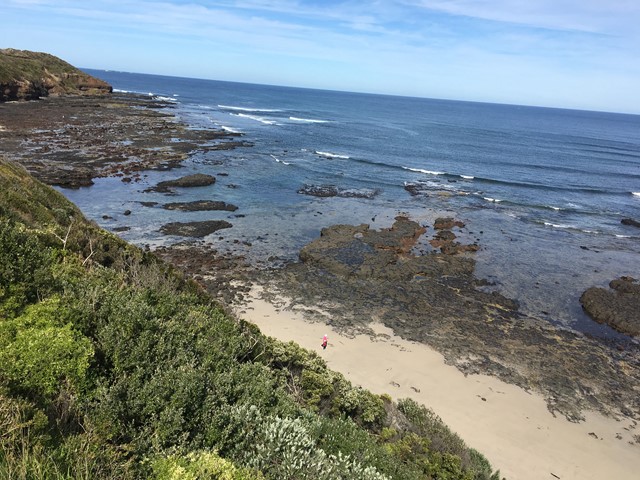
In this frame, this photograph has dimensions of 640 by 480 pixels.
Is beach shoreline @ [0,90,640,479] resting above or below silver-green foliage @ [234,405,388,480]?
below

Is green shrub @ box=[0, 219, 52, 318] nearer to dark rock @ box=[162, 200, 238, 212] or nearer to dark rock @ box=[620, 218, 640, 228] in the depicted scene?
dark rock @ box=[162, 200, 238, 212]

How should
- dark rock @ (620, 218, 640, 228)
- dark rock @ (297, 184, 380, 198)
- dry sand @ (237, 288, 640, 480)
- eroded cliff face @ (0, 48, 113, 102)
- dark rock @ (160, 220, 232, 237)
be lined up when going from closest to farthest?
dry sand @ (237, 288, 640, 480) → dark rock @ (160, 220, 232, 237) → dark rock @ (620, 218, 640, 228) → dark rock @ (297, 184, 380, 198) → eroded cliff face @ (0, 48, 113, 102)

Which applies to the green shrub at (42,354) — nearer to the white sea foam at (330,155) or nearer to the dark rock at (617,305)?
the dark rock at (617,305)

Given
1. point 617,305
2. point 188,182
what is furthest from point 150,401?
point 188,182

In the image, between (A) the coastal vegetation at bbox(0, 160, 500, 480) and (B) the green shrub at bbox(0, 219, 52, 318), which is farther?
(B) the green shrub at bbox(0, 219, 52, 318)

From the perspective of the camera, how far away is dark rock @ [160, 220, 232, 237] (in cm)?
3103

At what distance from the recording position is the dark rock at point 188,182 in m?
41.2

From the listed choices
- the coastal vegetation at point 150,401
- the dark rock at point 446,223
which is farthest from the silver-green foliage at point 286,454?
the dark rock at point 446,223

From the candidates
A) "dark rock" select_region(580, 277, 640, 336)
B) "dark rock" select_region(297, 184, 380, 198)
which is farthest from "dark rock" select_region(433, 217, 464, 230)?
"dark rock" select_region(580, 277, 640, 336)

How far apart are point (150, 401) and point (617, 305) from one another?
1094 inches

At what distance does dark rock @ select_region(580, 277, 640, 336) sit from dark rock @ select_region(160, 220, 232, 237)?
25.6 m

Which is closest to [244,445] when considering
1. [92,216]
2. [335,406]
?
[335,406]

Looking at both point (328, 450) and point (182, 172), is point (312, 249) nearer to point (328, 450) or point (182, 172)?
point (328, 450)

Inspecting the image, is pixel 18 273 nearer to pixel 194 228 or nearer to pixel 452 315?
pixel 452 315
